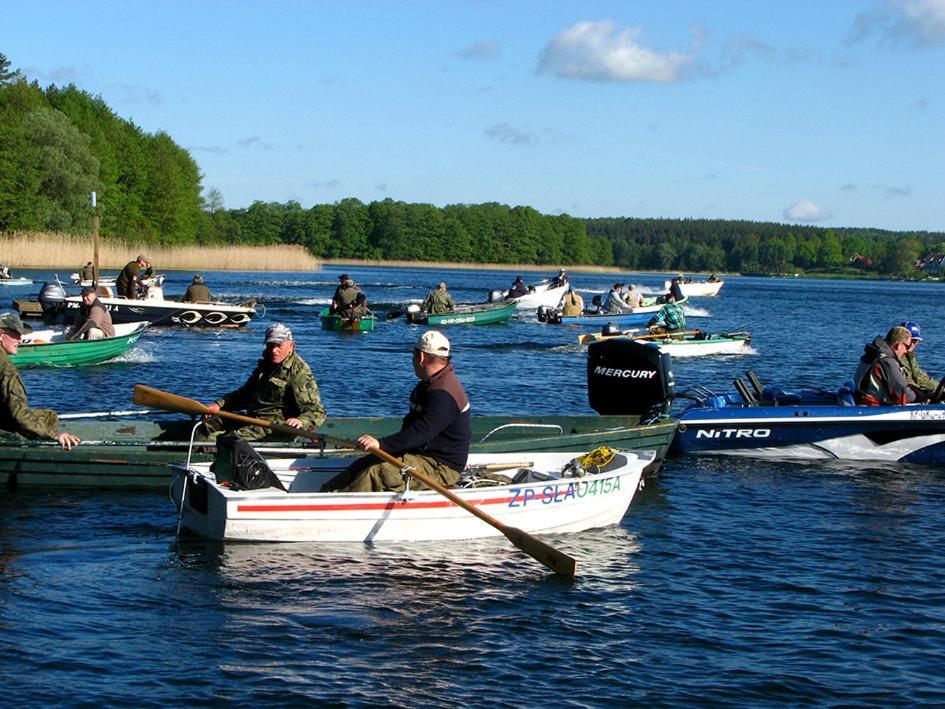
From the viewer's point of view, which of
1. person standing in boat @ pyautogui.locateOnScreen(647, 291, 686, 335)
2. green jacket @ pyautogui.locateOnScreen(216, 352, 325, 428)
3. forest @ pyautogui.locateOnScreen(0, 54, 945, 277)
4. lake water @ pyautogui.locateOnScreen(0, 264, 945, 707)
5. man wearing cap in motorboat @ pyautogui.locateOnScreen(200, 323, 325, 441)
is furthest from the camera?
forest @ pyautogui.locateOnScreen(0, 54, 945, 277)

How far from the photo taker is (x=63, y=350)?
2436 cm

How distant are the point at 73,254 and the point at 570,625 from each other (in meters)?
62.5

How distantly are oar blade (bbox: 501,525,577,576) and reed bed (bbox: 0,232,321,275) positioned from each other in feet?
198

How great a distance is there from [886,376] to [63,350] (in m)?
16.2

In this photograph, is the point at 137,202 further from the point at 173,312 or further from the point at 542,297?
the point at 173,312

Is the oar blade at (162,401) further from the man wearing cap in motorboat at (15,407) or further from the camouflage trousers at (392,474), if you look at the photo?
the man wearing cap in motorboat at (15,407)

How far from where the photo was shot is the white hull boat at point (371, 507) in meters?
10.6

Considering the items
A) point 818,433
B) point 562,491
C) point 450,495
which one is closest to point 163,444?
point 450,495

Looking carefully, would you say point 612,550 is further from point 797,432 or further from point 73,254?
point 73,254

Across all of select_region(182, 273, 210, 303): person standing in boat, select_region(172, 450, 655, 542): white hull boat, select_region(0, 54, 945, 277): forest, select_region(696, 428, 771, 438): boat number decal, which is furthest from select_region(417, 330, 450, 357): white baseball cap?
select_region(0, 54, 945, 277): forest

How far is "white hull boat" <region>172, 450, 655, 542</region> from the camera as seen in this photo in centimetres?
1057

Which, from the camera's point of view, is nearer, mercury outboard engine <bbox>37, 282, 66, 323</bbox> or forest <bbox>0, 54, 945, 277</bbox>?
mercury outboard engine <bbox>37, 282, 66, 323</bbox>

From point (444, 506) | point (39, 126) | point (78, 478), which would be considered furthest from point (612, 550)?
point (39, 126)

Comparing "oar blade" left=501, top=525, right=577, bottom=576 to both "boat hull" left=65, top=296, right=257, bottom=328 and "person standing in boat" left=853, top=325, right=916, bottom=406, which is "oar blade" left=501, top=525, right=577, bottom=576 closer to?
"person standing in boat" left=853, top=325, right=916, bottom=406
